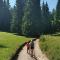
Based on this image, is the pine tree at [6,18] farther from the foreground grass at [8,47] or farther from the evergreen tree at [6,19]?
the foreground grass at [8,47]

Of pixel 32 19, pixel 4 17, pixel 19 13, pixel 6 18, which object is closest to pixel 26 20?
pixel 32 19

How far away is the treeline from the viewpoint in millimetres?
105438

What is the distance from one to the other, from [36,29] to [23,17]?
9.09 meters

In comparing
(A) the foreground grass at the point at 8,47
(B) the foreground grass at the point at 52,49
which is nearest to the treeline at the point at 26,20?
(A) the foreground grass at the point at 8,47

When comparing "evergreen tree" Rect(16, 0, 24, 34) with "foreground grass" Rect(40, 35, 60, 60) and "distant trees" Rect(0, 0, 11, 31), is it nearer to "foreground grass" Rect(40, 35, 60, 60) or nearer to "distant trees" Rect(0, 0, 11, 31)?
"distant trees" Rect(0, 0, 11, 31)

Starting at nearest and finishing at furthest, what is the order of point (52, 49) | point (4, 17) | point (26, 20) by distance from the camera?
point (52, 49) < point (26, 20) < point (4, 17)

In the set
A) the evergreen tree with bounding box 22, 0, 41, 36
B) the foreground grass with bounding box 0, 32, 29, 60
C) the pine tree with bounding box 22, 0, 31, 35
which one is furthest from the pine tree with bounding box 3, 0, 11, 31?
the foreground grass with bounding box 0, 32, 29, 60

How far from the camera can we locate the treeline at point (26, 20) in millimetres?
105438

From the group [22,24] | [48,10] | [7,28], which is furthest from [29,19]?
[48,10]

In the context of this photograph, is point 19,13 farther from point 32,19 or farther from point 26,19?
point 32,19

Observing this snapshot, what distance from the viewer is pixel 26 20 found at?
352 ft

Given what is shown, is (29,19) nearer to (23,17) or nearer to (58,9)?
(23,17)

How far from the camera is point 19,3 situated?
405ft

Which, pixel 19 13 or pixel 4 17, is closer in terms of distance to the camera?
pixel 19 13
